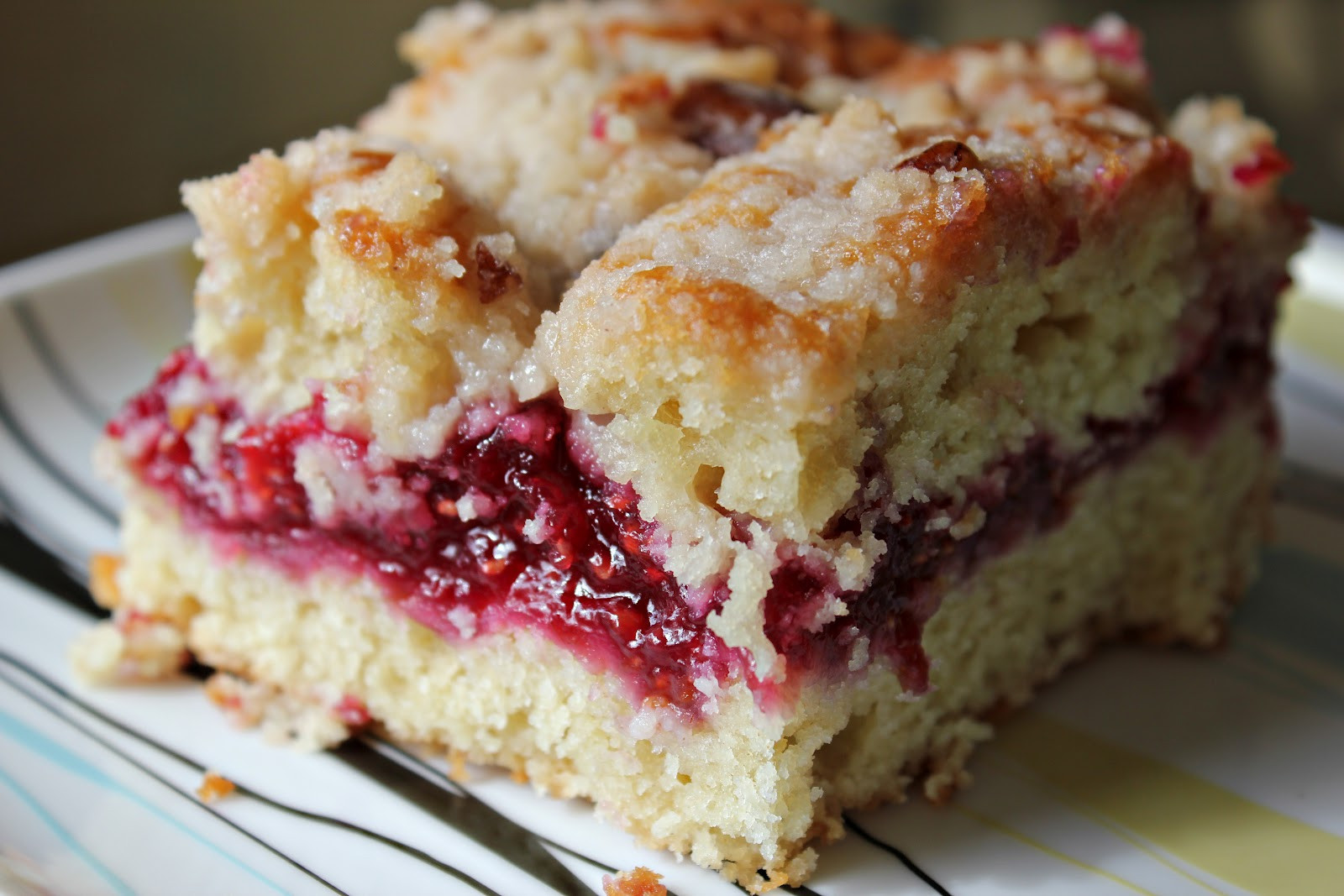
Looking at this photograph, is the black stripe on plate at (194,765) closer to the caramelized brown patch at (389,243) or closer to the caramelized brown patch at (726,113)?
the caramelized brown patch at (389,243)

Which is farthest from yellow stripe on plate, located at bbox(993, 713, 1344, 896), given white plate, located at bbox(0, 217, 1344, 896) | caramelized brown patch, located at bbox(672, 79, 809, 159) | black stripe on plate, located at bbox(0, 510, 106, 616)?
black stripe on plate, located at bbox(0, 510, 106, 616)

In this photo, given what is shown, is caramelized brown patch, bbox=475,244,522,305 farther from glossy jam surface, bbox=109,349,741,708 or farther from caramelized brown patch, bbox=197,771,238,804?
caramelized brown patch, bbox=197,771,238,804

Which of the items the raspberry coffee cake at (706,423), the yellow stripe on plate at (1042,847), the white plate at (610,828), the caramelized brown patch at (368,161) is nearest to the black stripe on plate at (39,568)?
the white plate at (610,828)

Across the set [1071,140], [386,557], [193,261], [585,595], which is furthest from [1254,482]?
[193,261]

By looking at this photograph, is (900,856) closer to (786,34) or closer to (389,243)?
(389,243)

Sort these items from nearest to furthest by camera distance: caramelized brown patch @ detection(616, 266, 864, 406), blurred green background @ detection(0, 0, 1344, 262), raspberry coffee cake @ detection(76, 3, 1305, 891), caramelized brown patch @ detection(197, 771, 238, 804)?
caramelized brown patch @ detection(616, 266, 864, 406) → raspberry coffee cake @ detection(76, 3, 1305, 891) → caramelized brown patch @ detection(197, 771, 238, 804) → blurred green background @ detection(0, 0, 1344, 262)

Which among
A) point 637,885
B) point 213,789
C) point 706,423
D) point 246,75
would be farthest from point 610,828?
point 246,75

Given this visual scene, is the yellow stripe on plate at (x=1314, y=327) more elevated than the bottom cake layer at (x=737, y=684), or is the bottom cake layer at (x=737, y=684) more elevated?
the yellow stripe on plate at (x=1314, y=327)
